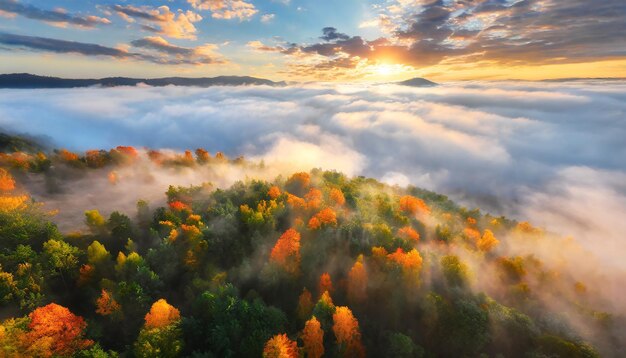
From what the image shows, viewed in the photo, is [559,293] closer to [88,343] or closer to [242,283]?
[242,283]

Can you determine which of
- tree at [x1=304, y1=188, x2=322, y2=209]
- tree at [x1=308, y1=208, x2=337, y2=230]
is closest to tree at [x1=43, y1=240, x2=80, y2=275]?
tree at [x1=308, y1=208, x2=337, y2=230]

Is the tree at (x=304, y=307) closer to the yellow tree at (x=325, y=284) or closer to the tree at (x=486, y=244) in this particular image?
the yellow tree at (x=325, y=284)

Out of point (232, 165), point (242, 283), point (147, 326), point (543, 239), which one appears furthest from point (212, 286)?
point (543, 239)

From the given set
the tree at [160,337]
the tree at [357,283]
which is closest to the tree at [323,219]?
the tree at [357,283]

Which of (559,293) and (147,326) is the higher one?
(147,326)

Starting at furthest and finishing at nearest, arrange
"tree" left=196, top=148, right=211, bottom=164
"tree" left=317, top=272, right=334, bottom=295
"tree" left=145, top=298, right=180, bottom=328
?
"tree" left=196, top=148, right=211, bottom=164 < "tree" left=317, top=272, right=334, bottom=295 < "tree" left=145, top=298, right=180, bottom=328

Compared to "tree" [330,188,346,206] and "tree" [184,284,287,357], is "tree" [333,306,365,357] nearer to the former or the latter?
"tree" [184,284,287,357]
